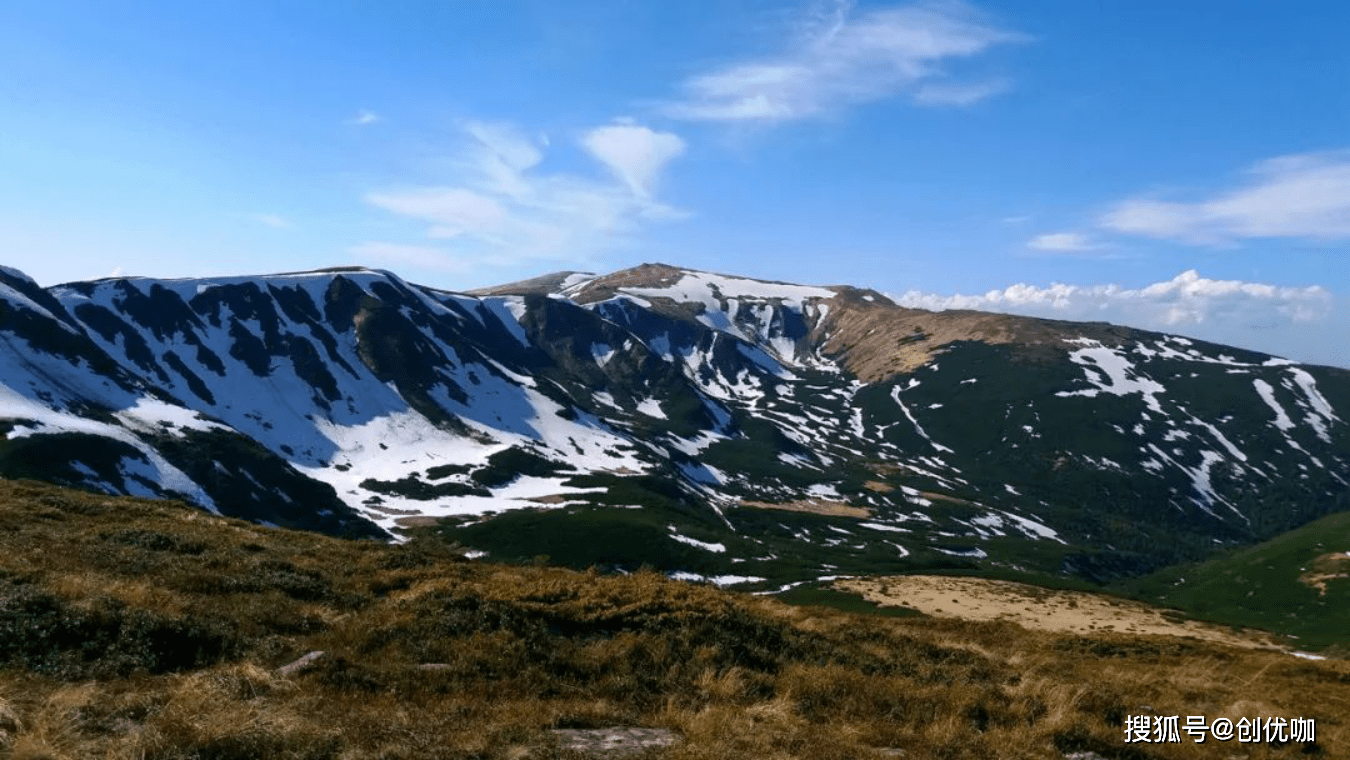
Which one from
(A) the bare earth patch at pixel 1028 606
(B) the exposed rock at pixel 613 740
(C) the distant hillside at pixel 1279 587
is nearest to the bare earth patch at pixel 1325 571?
(C) the distant hillside at pixel 1279 587

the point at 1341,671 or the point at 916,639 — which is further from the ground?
the point at 916,639

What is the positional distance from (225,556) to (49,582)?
6765mm

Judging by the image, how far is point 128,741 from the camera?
35.3ft

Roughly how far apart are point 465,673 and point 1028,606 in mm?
100753

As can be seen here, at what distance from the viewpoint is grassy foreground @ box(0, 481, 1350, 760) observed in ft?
40.5

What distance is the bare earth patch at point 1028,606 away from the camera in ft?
293

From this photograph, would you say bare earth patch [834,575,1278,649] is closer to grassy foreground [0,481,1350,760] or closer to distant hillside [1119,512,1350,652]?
distant hillside [1119,512,1350,652]

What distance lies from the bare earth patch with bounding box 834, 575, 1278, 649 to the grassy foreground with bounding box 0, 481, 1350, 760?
221 ft

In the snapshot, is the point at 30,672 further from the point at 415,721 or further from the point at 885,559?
the point at 885,559

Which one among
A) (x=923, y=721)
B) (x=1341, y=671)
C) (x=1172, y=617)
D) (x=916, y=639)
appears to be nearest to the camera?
(x=923, y=721)

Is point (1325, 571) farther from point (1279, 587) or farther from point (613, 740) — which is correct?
point (613, 740)

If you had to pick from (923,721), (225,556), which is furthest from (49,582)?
(923,721)

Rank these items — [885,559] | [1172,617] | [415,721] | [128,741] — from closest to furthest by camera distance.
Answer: [128,741]
[415,721]
[1172,617]
[885,559]

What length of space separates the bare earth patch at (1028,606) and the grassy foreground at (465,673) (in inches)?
2649
